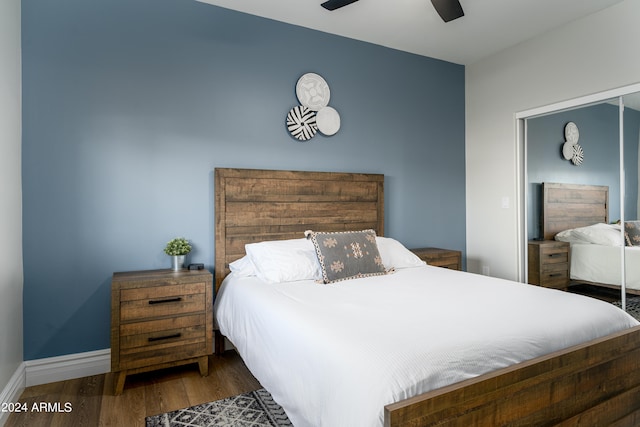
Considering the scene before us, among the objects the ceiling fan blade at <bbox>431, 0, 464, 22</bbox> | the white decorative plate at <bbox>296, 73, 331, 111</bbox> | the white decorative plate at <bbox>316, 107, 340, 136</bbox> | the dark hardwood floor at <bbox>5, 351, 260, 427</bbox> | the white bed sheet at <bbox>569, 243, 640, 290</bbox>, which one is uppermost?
the ceiling fan blade at <bbox>431, 0, 464, 22</bbox>

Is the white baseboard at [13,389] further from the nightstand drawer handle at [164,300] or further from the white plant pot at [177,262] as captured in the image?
the white plant pot at [177,262]

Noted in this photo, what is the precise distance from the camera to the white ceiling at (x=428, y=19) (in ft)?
9.57

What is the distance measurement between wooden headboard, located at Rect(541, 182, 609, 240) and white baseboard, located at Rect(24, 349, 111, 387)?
3.75 m

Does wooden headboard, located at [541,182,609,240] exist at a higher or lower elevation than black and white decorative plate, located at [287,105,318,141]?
lower

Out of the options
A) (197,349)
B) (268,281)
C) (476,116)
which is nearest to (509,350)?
(268,281)

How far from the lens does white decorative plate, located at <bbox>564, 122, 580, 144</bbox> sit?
10.6 ft

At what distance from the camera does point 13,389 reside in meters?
2.16

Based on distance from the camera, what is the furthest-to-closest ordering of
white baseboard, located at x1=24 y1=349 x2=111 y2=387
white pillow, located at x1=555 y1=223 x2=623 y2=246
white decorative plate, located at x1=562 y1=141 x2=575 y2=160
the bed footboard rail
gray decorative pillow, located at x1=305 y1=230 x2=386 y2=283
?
white decorative plate, located at x1=562 y1=141 x2=575 y2=160 → white pillow, located at x1=555 y1=223 x2=623 y2=246 → gray decorative pillow, located at x1=305 y1=230 x2=386 y2=283 → white baseboard, located at x1=24 y1=349 x2=111 y2=387 → the bed footboard rail

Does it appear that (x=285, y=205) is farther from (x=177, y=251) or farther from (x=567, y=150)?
(x=567, y=150)

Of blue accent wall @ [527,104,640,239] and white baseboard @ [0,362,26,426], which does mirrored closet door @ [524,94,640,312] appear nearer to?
blue accent wall @ [527,104,640,239]

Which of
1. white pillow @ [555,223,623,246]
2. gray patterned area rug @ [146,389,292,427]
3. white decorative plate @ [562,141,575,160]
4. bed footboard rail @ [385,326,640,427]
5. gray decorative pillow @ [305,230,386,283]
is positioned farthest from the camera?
white decorative plate @ [562,141,575,160]

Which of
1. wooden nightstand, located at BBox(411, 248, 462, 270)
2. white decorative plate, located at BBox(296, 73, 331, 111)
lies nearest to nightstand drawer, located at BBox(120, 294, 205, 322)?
white decorative plate, located at BBox(296, 73, 331, 111)

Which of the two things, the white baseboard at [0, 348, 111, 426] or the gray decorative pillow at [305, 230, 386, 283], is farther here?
the gray decorative pillow at [305, 230, 386, 283]

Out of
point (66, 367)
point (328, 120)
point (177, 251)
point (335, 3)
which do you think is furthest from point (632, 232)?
point (66, 367)
